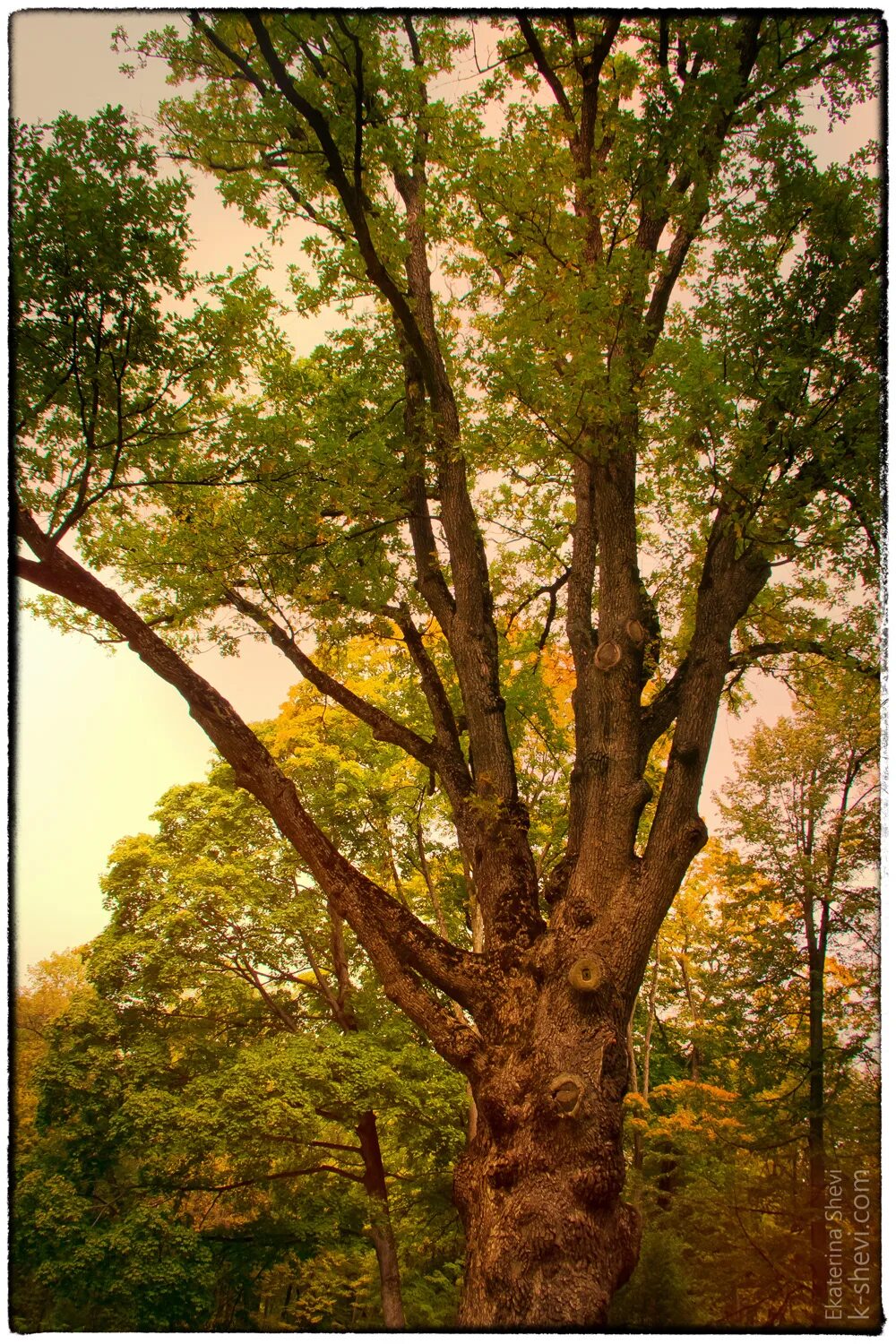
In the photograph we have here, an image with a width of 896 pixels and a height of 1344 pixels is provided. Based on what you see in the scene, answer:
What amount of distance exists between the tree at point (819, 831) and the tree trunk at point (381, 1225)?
4993 millimetres

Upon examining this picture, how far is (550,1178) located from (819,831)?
705 cm

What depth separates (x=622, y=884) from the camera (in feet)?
12.9

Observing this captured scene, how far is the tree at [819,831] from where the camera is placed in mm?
7512

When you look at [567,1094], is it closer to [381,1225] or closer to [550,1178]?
[550,1178]

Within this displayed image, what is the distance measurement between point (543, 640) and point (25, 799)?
431 centimetres

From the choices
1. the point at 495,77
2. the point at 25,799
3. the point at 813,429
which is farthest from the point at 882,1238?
the point at 495,77

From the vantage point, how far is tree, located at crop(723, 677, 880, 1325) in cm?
751

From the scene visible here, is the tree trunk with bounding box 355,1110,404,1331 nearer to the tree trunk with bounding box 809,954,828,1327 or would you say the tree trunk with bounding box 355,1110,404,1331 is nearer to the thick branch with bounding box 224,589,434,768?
the tree trunk with bounding box 809,954,828,1327

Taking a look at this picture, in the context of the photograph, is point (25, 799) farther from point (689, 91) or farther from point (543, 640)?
point (689, 91)

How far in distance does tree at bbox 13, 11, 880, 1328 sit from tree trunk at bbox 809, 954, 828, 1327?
1850 mm

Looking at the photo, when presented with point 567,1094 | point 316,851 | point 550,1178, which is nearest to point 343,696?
point 316,851

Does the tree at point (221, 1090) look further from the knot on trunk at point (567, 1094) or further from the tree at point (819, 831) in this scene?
the knot on trunk at point (567, 1094)

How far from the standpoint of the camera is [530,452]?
17.8 feet

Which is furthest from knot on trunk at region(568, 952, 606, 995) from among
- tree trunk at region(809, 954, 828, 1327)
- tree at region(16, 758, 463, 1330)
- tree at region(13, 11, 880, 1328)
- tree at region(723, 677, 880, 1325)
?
tree at region(16, 758, 463, 1330)
